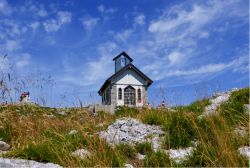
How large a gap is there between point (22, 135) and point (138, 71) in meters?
43.8

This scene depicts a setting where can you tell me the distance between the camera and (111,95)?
49.1 meters

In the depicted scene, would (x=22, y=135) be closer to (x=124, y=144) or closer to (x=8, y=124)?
(x=8, y=124)

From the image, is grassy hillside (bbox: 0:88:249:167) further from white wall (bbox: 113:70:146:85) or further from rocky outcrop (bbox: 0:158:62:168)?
white wall (bbox: 113:70:146:85)

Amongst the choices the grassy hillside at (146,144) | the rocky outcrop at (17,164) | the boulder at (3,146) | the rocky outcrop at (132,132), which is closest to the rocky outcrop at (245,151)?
the grassy hillside at (146,144)

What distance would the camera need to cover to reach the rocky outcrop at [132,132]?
6.91m

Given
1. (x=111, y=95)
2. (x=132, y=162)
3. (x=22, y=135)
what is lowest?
(x=132, y=162)

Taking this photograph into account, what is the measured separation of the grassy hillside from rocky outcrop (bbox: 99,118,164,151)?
0.17 m

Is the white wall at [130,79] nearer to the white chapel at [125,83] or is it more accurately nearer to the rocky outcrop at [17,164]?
the white chapel at [125,83]

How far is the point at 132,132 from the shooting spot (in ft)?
24.3

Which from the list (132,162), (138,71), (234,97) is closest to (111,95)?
(138,71)

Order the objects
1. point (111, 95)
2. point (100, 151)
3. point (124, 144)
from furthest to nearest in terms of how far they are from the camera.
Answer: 1. point (111, 95)
2. point (124, 144)
3. point (100, 151)

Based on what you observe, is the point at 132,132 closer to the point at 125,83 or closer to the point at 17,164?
the point at 17,164

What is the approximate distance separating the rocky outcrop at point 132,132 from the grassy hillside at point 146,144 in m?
A: 0.17

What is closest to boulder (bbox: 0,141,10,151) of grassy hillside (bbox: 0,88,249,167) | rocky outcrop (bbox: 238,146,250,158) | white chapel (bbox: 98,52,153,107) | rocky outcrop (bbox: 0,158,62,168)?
grassy hillside (bbox: 0,88,249,167)
